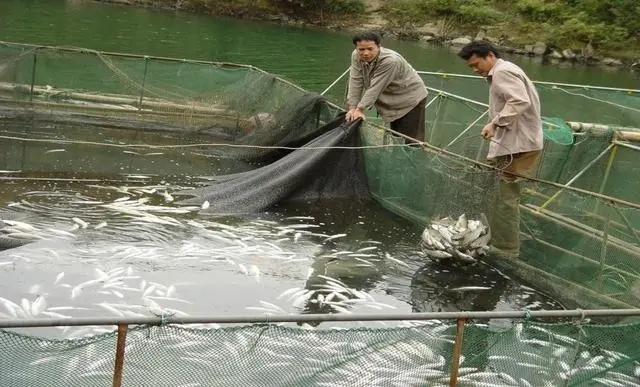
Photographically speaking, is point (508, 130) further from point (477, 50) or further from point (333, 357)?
point (333, 357)

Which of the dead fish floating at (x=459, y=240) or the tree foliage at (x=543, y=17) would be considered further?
the tree foliage at (x=543, y=17)

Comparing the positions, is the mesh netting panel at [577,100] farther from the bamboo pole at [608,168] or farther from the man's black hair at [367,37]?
the bamboo pole at [608,168]

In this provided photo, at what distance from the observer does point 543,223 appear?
7883 mm

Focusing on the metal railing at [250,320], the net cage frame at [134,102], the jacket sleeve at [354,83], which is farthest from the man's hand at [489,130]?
the net cage frame at [134,102]

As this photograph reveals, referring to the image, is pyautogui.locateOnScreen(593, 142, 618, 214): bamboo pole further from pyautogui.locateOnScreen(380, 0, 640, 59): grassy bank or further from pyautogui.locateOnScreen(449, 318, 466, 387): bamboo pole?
pyautogui.locateOnScreen(380, 0, 640, 59): grassy bank

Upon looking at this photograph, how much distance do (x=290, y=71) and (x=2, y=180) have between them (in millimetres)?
20168

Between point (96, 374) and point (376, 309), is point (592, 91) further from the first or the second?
point (96, 374)

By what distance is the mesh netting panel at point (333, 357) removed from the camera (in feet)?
13.9

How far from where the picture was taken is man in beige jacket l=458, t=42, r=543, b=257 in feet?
25.7

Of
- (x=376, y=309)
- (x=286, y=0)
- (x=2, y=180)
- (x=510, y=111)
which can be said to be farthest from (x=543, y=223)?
(x=286, y=0)

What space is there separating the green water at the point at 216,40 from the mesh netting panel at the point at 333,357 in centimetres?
2009

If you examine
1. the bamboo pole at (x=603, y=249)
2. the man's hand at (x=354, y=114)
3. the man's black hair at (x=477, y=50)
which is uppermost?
the man's black hair at (x=477, y=50)

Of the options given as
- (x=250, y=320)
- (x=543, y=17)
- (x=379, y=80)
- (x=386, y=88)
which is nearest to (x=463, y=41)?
(x=543, y=17)

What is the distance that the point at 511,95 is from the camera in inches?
306
